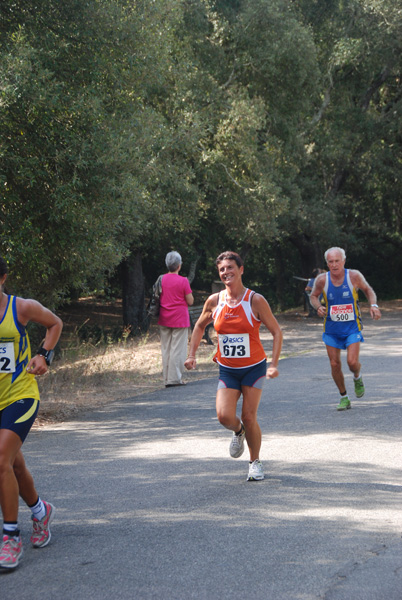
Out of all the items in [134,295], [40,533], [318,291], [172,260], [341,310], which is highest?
[172,260]

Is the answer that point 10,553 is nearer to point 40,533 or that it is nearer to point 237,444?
point 40,533

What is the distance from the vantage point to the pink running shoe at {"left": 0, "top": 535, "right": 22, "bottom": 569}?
447cm

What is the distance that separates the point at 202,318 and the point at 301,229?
22.2 meters

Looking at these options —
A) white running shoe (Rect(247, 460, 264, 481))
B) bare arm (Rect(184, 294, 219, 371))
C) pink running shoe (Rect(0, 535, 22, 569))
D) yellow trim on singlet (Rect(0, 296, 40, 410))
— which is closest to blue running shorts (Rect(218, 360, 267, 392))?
bare arm (Rect(184, 294, 219, 371))

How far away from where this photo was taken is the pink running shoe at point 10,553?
4473 mm

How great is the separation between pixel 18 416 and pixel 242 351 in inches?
86.7

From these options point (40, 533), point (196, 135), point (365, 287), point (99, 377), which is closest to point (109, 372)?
point (99, 377)

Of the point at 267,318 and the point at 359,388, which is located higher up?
the point at 267,318

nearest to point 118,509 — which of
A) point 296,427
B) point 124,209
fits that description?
point 296,427

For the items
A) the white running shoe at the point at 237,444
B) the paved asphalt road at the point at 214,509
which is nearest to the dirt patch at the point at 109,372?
the paved asphalt road at the point at 214,509

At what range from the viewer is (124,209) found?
1198 cm

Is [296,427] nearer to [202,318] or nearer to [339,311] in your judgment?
[339,311]

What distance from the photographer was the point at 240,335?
6.39 metres

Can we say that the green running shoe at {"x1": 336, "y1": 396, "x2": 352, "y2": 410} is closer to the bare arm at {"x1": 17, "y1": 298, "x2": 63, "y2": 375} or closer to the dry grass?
the dry grass
